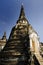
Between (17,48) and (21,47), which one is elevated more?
(21,47)

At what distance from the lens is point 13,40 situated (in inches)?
1255

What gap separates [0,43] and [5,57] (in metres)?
12.1

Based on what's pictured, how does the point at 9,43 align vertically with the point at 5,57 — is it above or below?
above

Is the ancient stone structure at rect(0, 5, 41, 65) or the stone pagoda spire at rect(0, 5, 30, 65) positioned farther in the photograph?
the stone pagoda spire at rect(0, 5, 30, 65)

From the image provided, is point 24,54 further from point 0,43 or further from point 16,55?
point 0,43

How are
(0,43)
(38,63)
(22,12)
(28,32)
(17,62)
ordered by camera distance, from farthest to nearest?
(0,43) < (22,12) < (28,32) < (17,62) < (38,63)

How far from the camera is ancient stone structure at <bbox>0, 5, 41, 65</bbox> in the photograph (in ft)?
93.9

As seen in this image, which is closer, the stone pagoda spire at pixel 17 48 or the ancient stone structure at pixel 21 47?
the ancient stone structure at pixel 21 47

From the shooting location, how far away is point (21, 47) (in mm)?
30297

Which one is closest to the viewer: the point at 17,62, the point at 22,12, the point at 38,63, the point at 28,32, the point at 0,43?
the point at 38,63

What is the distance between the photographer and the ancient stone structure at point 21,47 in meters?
28.6

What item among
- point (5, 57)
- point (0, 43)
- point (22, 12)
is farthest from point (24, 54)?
point (0, 43)

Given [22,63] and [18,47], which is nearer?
[22,63]

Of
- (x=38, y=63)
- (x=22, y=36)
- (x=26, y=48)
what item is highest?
(x=22, y=36)
